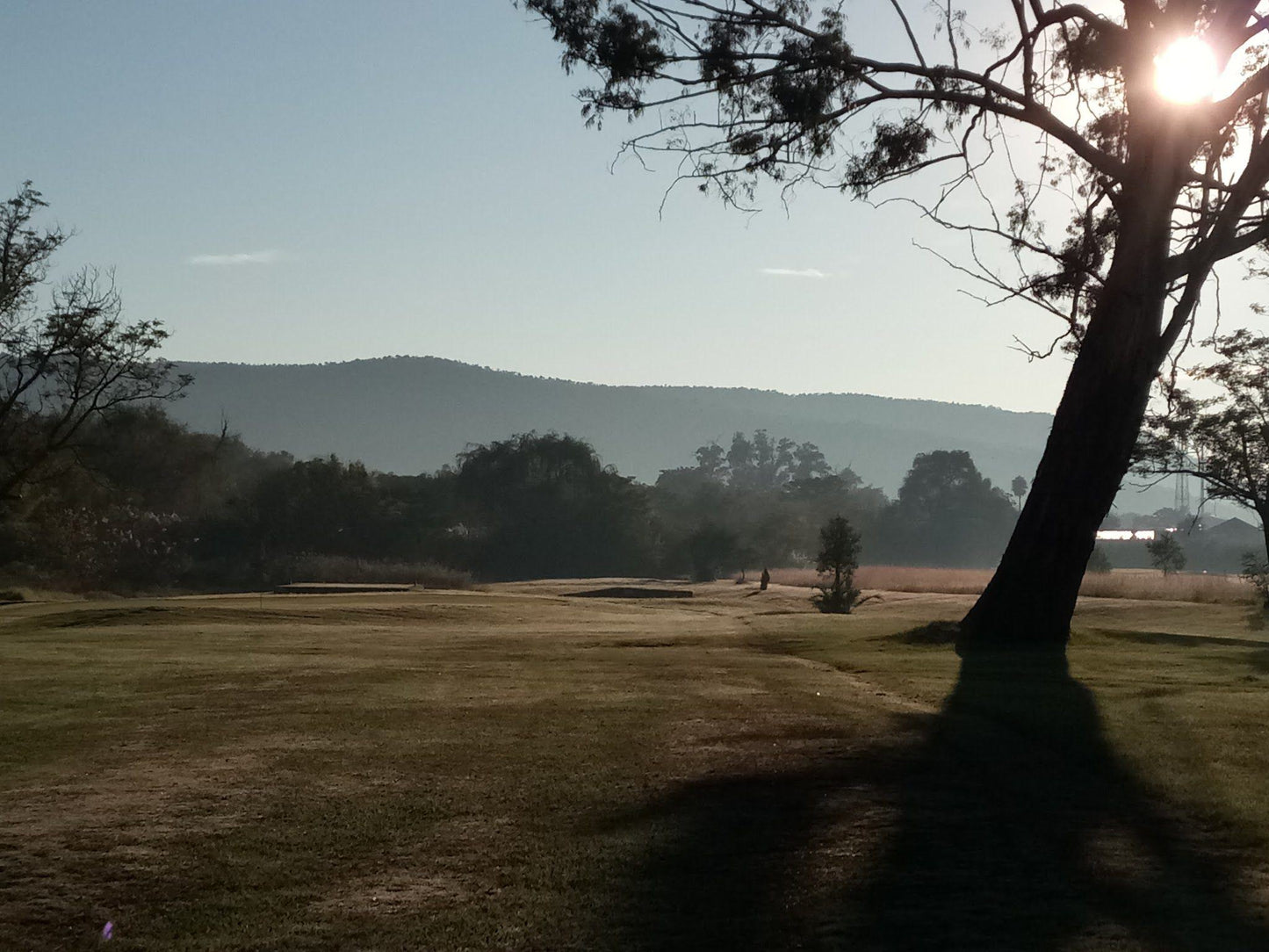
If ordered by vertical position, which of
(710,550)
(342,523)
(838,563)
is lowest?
(342,523)

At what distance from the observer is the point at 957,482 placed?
173 meters

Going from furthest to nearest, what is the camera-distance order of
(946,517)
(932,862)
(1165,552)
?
1. (946,517)
2. (1165,552)
3. (932,862)

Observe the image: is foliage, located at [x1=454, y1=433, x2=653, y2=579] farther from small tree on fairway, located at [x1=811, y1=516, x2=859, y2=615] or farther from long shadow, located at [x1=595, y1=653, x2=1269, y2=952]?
long shadow, located at [x1=595, y1=653, x2=1269, y2=952]

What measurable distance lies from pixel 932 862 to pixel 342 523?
273 feet

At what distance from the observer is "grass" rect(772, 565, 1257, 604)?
162ft

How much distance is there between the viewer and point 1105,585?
178ft

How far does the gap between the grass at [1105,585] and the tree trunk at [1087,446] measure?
90.8 ft

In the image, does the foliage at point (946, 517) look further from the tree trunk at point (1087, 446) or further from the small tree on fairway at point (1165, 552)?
the tree trunk at point (1087, 446)

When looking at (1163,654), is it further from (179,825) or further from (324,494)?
(324,494)

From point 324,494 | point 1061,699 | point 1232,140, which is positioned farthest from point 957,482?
point 1061,699

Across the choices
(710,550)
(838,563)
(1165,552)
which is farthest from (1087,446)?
(710,550)

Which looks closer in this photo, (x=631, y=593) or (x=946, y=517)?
(x=631, y=593)

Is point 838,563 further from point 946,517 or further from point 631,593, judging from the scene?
point 946,517

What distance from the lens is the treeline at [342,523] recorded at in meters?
73.2
